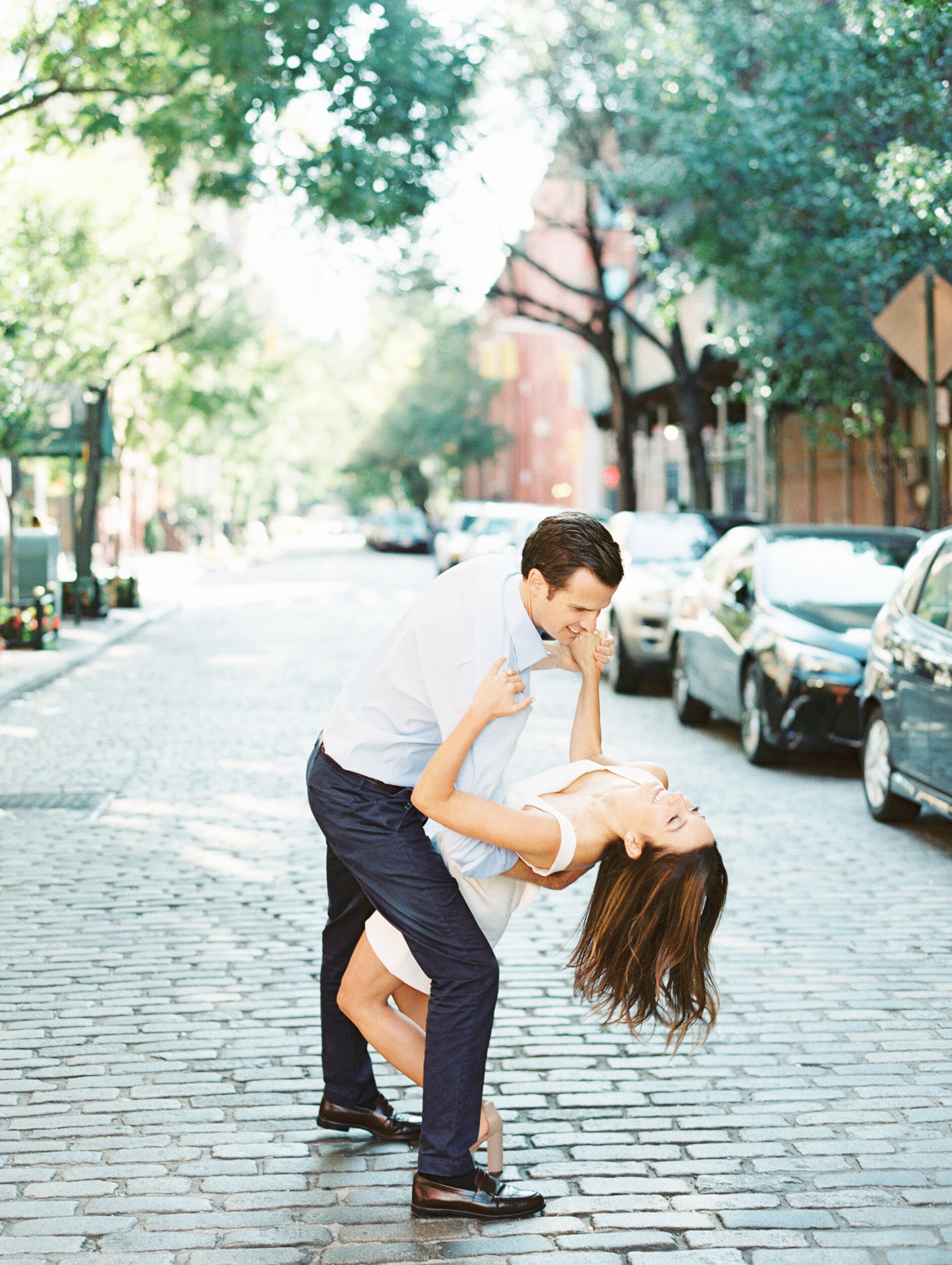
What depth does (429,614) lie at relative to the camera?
3.57 metres

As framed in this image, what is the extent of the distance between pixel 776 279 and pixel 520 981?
12.8 metres

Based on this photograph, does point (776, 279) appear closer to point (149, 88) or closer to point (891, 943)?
point (149, 88)

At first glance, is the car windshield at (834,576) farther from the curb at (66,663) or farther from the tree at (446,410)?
the tree at (446,410)

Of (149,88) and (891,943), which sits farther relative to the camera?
(149,88)

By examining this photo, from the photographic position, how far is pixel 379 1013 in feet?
13.1

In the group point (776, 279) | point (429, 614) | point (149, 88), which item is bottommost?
point (429, 614)

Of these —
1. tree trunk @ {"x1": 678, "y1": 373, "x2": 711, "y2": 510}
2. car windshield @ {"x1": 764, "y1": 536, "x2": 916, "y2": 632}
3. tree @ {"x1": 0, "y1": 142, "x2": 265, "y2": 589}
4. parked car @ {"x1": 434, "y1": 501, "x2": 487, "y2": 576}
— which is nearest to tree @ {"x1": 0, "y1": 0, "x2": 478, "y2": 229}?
tree @ {"x1": 0, "y1": 142, "x2": 265, "y2": 589}

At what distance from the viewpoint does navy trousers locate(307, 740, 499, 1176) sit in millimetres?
3662

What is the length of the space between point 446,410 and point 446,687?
2479 inches

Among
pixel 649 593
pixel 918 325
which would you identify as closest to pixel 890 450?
pixel 649 593

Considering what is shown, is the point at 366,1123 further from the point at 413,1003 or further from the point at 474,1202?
the point at 474,1202

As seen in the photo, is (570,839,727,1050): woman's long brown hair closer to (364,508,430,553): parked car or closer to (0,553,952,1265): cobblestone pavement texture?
(0,553,952,1265): cobblestone pavement texture

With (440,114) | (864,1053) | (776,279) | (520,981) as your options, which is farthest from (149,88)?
(864,1053)

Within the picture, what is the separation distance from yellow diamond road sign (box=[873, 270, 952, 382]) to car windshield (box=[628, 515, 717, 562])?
4.47 m
